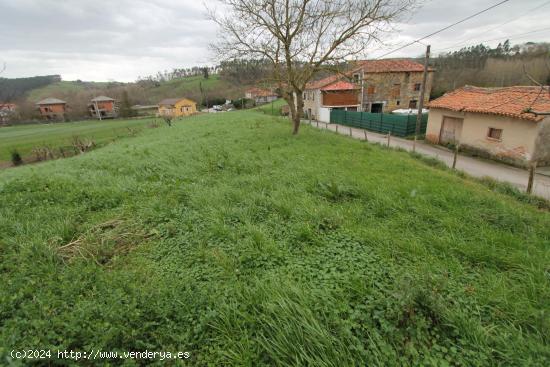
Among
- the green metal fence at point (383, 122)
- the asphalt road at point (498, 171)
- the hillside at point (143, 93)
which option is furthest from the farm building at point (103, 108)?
the asphalt road at point (498, 171)

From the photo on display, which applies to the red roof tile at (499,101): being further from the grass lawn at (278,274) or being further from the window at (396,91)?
the window at (396,91)

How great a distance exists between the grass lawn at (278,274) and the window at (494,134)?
11531 millimetres

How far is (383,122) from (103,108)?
73.5 meters

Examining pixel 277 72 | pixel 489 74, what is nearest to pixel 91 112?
pixel 277 72

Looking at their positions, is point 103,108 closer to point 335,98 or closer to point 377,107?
point 335,98

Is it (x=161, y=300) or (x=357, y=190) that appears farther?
(x=357, y=190)

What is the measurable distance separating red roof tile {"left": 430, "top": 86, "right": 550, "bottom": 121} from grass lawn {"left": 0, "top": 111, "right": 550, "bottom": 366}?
447 inches

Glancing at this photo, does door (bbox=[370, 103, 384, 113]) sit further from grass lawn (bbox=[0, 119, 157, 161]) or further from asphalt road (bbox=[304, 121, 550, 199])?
Answer: grass lawn (bbox=[0, 119, 157, 161])

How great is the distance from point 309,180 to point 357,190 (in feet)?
4.24

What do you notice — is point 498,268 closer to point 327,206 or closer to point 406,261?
point 406,261

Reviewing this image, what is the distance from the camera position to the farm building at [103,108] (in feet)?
208

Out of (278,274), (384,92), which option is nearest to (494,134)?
(278,274)

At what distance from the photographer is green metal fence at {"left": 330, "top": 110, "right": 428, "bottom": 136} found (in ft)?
67.1

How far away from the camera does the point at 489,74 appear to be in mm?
40312
